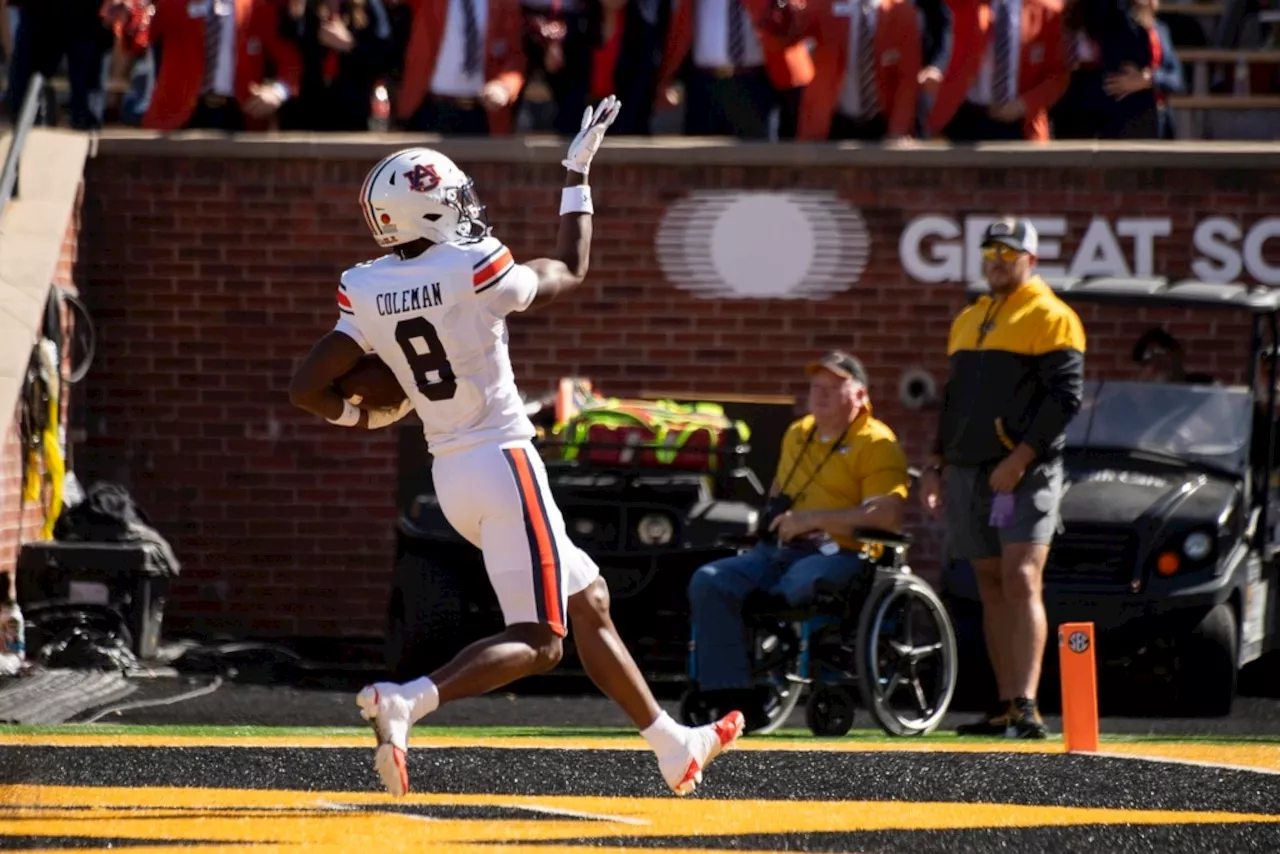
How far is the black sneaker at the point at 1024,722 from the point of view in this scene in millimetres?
9109

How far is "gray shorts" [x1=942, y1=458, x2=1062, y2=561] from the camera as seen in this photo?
9312 millimetres

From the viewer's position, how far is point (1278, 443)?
11375 millimetres

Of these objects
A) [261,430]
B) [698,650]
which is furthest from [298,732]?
[261,430]

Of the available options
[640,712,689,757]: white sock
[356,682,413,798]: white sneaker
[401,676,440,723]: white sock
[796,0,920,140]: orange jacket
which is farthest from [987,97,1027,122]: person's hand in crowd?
[356,682,413,798]: white sneaker

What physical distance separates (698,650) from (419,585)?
83.6 inches

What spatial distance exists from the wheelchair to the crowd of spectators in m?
4.49

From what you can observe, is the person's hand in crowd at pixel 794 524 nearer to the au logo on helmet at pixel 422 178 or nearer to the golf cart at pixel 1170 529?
the golf cart at pixel 1170 529

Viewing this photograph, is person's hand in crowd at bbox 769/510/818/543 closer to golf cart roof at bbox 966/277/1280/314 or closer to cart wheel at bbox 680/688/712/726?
cart wheel at bbox 680/688/712/726

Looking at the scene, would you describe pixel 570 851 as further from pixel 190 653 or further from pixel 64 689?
pixel 190 653

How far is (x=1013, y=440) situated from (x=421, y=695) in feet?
12.7

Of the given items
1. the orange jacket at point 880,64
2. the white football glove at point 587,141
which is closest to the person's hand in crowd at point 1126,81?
the orange jacket at point 880,64

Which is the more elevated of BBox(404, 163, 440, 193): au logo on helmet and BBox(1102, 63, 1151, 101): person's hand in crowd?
BBox(1102, 63, 1151, 101): person's hand in crowd

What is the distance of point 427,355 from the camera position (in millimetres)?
6363

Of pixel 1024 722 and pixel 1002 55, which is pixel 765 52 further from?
pixel 1024 722
